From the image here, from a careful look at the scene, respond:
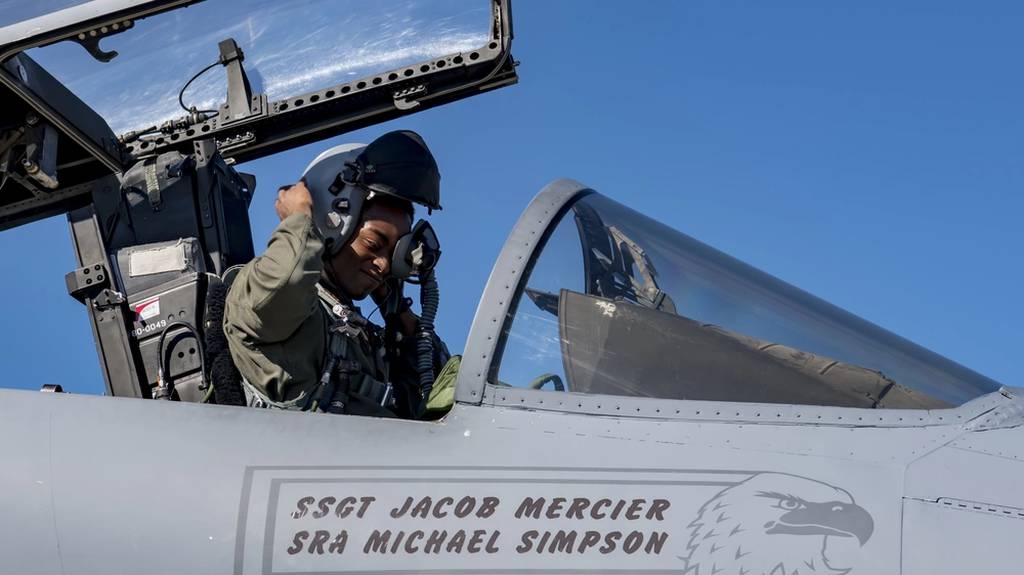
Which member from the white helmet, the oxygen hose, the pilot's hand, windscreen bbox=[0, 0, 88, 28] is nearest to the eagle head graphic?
the pilot's hand

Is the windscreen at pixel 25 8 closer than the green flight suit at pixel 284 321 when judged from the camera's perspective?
No

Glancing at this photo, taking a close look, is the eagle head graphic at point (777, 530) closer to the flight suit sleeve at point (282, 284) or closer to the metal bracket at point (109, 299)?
the flight suit sleeve at point (282, 284)

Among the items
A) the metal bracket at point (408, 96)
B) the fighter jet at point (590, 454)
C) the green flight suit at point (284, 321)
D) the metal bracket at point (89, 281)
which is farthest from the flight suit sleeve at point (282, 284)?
the metal bracket at point (408, 96)

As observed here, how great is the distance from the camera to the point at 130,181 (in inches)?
192

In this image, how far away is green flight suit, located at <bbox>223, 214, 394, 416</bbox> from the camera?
11.8 ft

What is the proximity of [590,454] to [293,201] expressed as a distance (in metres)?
1.81

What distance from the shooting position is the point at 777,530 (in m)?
2.84

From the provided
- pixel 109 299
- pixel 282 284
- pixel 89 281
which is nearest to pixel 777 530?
pixel 282 284

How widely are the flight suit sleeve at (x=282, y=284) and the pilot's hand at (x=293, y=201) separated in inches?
10.1

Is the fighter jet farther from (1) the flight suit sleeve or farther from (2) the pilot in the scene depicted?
(2) the pilot

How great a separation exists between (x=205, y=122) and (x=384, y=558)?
3099mm

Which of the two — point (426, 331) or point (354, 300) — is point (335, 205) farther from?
point (426, 331)

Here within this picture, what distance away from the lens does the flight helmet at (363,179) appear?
192 inches

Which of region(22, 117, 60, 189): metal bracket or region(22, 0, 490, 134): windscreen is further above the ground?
region(22, 0, 490, 134): windscreen
